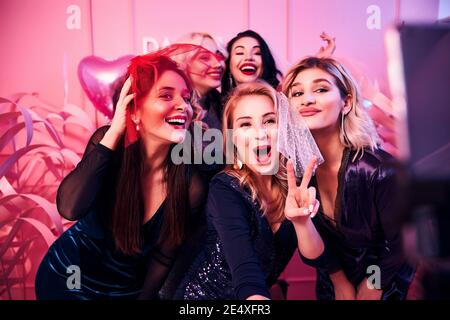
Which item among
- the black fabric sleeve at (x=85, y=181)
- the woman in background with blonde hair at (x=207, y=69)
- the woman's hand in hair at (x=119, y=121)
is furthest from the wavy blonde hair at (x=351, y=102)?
the black fabric sleeve at (x=85, y=181)

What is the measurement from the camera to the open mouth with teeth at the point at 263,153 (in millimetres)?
1572

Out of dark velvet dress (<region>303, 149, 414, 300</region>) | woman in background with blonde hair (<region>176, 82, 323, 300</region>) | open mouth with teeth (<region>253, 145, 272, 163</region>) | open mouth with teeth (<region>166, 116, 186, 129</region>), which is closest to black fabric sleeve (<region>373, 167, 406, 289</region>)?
dark velvet dress (<region>303, 149, 414, 300</region>)

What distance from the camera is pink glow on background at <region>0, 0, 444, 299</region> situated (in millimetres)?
1661

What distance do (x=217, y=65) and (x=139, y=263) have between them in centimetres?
80

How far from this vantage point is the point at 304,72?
1617 mm

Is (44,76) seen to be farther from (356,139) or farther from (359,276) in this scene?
(359,276)

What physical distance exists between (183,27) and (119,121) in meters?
0.43

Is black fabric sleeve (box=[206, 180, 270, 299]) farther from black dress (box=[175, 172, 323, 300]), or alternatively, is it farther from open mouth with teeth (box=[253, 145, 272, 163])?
open mouth with teeth (box=[253, 145, 272, 163])

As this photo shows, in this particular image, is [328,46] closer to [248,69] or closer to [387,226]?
[248,69]

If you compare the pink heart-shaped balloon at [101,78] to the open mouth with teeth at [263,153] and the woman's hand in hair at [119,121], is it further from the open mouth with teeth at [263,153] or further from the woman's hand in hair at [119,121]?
the open mouth with teeth at [263,153]

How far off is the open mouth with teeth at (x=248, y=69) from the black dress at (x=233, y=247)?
0.39 m

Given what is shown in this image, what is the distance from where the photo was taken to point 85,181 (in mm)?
1563

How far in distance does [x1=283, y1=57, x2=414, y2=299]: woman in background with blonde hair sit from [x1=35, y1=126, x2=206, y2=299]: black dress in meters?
0.50
